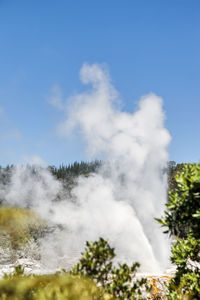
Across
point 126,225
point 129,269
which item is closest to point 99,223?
point 126,225

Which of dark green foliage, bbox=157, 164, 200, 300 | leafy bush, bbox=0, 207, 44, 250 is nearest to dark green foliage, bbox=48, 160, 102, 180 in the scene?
leafy bush, bbox=0, 207, 44, 250

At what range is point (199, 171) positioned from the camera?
4.59m

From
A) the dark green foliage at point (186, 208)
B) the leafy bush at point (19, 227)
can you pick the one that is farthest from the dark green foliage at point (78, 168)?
the dark green foliage at point (186, 208)

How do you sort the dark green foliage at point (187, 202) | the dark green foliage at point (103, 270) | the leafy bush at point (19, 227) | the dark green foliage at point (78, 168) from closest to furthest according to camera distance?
the dark green foliage at point (103, 270) → the dark green foliage at point (187, 202) → the leafy bush at point (19, 227) → the dark green foliage at point (78, 168)

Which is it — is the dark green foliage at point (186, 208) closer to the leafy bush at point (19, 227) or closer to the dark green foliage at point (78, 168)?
the leafy bush at point (19, 227)

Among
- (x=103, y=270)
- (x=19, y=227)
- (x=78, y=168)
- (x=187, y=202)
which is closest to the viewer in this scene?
(x=103, y=270)

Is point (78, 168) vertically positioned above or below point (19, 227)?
above

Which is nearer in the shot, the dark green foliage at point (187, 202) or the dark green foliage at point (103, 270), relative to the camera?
the dark green foliage at point (103, 270)

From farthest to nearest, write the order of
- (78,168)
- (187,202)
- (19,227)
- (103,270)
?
(78,168) < (19,227) < (187,202) < (103,270)

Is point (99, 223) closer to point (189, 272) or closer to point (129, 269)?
point (189, 272)

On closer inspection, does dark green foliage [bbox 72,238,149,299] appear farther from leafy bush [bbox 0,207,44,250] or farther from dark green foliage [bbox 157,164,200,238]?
leafy bush [bbox 0,207,44,250]

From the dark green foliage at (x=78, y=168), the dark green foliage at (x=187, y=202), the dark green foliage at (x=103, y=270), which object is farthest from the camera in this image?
the dark green foliage at (x=78, y=168)

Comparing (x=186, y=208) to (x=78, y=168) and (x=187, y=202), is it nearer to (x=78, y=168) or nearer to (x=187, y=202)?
(x=187, y=202)

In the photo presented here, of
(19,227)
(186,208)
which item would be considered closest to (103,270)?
(186,208)
